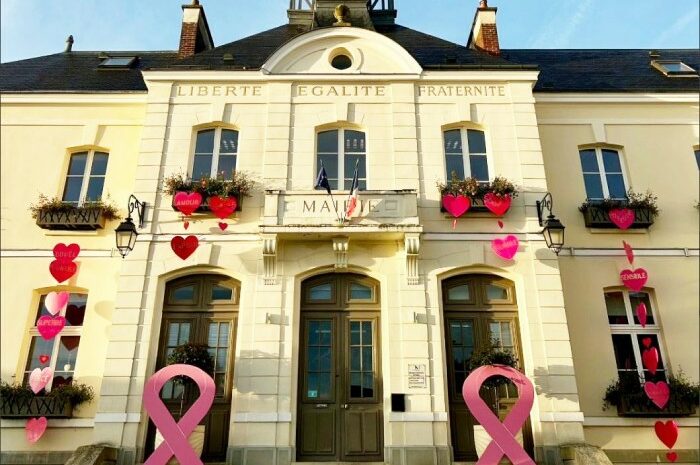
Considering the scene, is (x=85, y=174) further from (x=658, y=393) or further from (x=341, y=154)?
(x=658, y=393)

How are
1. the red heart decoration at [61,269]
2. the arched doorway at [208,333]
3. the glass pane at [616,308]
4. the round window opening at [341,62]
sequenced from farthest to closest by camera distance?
the round window opening at [341,62], the glass pane at [616,308], the red heart decoration at [61,269], the arched doorway at [208,333]

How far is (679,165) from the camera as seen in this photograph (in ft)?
35.4

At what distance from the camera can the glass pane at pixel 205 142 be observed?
10.4 meters

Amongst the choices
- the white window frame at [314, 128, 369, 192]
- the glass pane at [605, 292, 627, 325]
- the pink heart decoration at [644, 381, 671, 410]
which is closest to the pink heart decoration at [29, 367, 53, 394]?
the white window frame at [314, 128, 369, 192]

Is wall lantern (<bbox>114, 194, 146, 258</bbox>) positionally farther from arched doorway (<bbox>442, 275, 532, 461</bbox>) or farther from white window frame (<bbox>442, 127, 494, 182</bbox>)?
white window frame (<bbox>442, 127, 494, 182</bbox>)

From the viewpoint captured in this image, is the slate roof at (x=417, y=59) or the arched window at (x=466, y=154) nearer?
the arched window at (x=466, y=154)

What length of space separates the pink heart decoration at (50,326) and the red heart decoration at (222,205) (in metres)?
3.09

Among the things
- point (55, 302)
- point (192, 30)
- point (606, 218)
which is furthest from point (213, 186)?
point (606, 218)

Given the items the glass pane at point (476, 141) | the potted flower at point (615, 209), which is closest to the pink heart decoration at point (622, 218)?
the potted flower at point (615, 209)

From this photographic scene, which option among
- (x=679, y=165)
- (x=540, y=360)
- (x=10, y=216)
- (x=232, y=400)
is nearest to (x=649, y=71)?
(x=679, y=165)

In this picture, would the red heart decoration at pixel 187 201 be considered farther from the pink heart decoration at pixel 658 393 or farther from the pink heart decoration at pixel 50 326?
the pink heart decoration at pixel 658 393

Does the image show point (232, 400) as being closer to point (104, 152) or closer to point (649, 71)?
point (104, 152)

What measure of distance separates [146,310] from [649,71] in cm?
1227

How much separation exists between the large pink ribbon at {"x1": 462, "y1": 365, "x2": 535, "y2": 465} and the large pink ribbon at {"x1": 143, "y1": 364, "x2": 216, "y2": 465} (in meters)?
3.82
